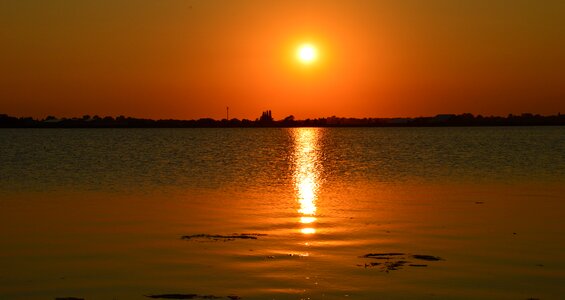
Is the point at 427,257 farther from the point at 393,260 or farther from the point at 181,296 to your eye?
the point at 181,296

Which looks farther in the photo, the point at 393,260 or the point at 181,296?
the point at 393,260

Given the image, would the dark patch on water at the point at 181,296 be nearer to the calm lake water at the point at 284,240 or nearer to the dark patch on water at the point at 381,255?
the calm lake water at the point at 284,240

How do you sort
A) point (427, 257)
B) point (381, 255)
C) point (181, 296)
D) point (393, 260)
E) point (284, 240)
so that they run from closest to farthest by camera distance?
point (181, 296), point (393, 260), point (427, 257), point (381, 255), point (284, 240)

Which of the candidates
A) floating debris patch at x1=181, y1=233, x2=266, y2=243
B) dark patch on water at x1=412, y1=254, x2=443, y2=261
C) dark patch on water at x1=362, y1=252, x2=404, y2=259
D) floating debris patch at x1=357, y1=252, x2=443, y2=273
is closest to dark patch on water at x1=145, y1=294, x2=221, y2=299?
floating debris patch at x1=357, y1=252, x2=443, y2=273

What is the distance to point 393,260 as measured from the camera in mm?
18422

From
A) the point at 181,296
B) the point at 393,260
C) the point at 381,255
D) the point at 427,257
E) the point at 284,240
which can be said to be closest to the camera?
the point at 181,296

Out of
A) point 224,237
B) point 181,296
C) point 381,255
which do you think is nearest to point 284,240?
point 224,237

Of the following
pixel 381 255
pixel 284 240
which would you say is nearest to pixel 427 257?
pixel 381 255

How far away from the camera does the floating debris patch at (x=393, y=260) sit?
17.6 m

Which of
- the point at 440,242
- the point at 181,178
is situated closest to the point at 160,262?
the point at 440,242

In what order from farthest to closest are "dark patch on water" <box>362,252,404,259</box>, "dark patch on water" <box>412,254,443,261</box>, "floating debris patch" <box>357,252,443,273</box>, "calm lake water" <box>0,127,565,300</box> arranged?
"dark patch on water" <box>362,252,404,259</box>, "dark patch on water" <box>412,254,443,261</box>, "floating debris patch" <box>357,252,443,273</box>, "calm lake water" <box>0,127,565,300</box>

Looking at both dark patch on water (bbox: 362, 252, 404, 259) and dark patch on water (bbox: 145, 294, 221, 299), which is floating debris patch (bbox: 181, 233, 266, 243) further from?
dark patch on water (bbox: 145, 294, 221, 299)

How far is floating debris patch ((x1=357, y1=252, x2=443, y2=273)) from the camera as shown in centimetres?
1756

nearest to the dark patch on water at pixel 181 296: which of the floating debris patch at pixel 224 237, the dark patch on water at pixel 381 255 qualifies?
the dark patch on water at pixel 381 255
